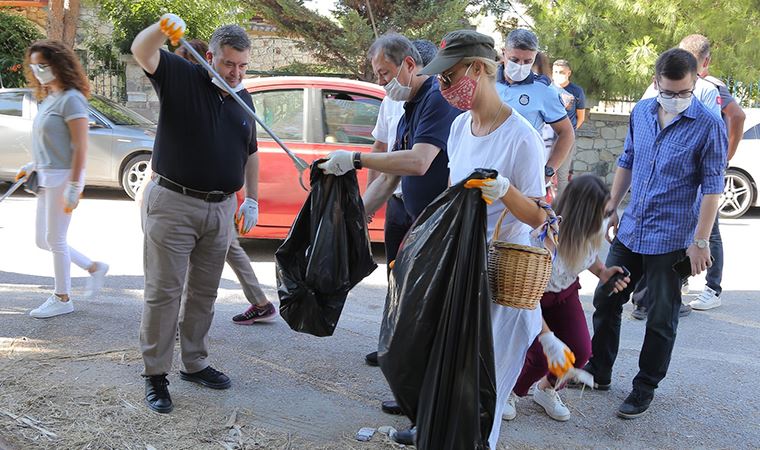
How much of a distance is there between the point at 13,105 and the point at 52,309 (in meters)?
6.77

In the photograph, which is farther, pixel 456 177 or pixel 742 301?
pixel 742 301

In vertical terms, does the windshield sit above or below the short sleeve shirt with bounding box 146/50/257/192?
below

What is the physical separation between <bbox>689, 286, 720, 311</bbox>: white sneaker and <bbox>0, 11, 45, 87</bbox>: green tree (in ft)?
47.1

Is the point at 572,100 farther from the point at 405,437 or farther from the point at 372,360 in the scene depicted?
the point at 405,437

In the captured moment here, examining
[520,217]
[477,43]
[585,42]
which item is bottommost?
[520,217]

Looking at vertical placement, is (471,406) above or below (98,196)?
above

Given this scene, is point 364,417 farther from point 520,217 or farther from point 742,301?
point 742,301

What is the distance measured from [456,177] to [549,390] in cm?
149

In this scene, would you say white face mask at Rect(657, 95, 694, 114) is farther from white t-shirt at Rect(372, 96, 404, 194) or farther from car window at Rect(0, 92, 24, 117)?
car window at Rect(0, 92, 24, 117)

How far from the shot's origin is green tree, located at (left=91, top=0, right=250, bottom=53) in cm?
1661

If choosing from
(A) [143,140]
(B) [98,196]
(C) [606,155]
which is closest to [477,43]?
(A) [143,140]

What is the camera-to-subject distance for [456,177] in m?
3.00

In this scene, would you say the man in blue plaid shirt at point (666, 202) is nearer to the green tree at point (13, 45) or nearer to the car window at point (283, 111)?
the car window at point (283, 111)

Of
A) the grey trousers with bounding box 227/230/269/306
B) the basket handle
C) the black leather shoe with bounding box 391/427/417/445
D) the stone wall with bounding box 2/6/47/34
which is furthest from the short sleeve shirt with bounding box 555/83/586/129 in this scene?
the stone wall with bounding box 2/6/47/34
